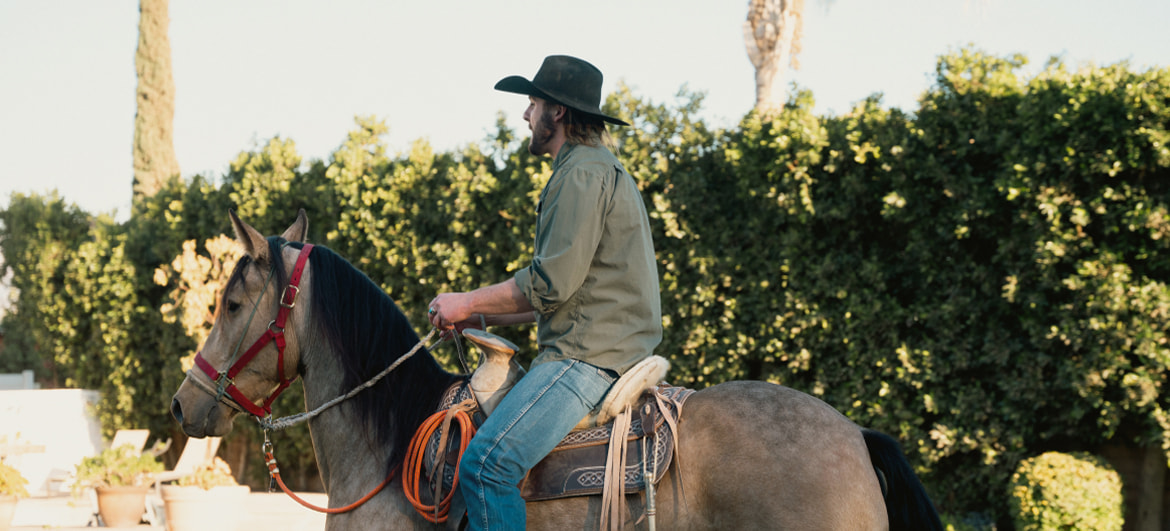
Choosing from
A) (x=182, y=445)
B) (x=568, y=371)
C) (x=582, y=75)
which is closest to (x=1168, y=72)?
(x=582, y=75)

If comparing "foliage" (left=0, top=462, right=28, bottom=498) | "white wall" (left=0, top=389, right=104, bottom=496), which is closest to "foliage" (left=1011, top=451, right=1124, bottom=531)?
"foliage" (left=0, top=462, right=28, bottom=498)

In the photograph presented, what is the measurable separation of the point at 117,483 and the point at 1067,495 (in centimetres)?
1015

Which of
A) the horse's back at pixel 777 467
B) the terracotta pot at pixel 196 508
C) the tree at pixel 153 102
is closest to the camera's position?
the horse's back at pixel 777 467

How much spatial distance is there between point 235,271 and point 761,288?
578 cm

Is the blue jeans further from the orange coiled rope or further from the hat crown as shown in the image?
the hat crown

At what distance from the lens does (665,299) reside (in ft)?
28.6

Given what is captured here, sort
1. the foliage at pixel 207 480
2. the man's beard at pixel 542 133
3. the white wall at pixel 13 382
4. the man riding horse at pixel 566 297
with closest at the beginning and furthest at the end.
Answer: the man riding horse at pixel 566 297
the man's beard at pixel 542 133
the foliage at pixel 207 480
the white wall at pixel 13 382

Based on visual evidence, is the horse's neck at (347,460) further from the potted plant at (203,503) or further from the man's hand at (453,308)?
the potted plant at (203,503)

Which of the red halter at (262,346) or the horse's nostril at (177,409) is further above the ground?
the red halter at (262,346)

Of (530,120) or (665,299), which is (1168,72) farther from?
(530,120)

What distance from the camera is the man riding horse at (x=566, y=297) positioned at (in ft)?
9.25

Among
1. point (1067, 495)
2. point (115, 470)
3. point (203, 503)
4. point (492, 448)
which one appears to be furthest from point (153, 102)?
point (492, 448)

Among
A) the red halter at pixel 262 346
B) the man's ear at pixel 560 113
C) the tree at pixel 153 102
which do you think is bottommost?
the red halter at pixel 262 346

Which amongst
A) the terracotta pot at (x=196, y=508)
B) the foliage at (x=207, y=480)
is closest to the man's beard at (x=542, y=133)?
the terracotta pot at (x=196, y=508)
